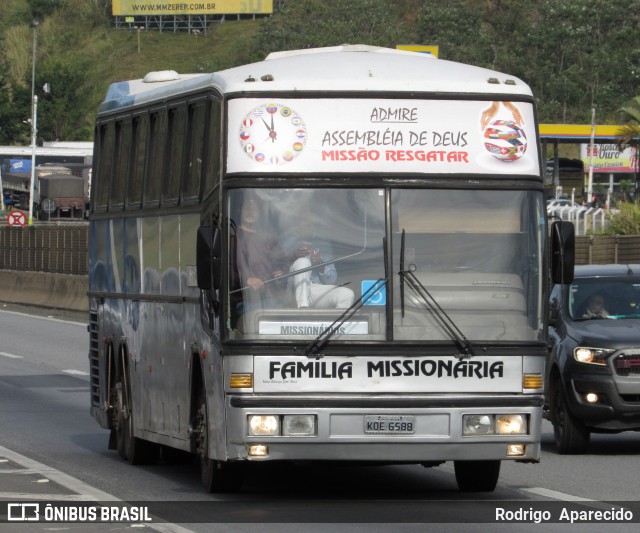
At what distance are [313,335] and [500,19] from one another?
5416 inches

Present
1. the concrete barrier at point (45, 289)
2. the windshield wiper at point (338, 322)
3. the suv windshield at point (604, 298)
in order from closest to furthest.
Answer: 1. the windshield wiper at point (338, 322)
2. the suv windshield at point (604, 298)
3. the concrete barrier at point (45, 289)

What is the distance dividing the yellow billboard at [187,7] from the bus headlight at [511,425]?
574 feet

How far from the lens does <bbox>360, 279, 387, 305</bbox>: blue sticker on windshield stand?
10656 mm

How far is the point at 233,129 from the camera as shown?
10.9m

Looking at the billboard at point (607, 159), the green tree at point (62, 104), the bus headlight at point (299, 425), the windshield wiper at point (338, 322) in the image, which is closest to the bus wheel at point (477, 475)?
the bus headlight at point (299, 425)

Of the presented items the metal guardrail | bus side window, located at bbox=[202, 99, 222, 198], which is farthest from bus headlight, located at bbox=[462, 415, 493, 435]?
the metal guardrail

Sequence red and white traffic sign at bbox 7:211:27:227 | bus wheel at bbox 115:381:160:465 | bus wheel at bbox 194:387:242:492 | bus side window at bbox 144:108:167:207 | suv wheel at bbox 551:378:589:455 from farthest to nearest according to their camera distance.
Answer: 1. red and white traffic sign at bbox 7:211:27:227
2. suv wheel at bbox 551:378:589:455
3. bus wheel at bbox 115:381:160:465
4. bus side window at bbox 144:108:167:207
5. bus wheel at bbox 194:387:242:492

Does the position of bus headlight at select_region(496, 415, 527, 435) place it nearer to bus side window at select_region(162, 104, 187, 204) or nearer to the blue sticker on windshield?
the blue sticker on windshield

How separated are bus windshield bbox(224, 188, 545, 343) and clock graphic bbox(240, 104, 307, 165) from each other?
23cm

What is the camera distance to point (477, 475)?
11.9 meters

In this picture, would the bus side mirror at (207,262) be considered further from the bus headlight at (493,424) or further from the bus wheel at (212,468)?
the bus headlight at (493,424)

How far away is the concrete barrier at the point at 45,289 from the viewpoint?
1582 inches

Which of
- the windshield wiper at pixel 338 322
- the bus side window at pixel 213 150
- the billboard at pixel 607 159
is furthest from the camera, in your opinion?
the billboard at pixel 607 159

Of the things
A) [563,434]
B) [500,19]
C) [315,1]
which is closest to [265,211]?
[563,434]
